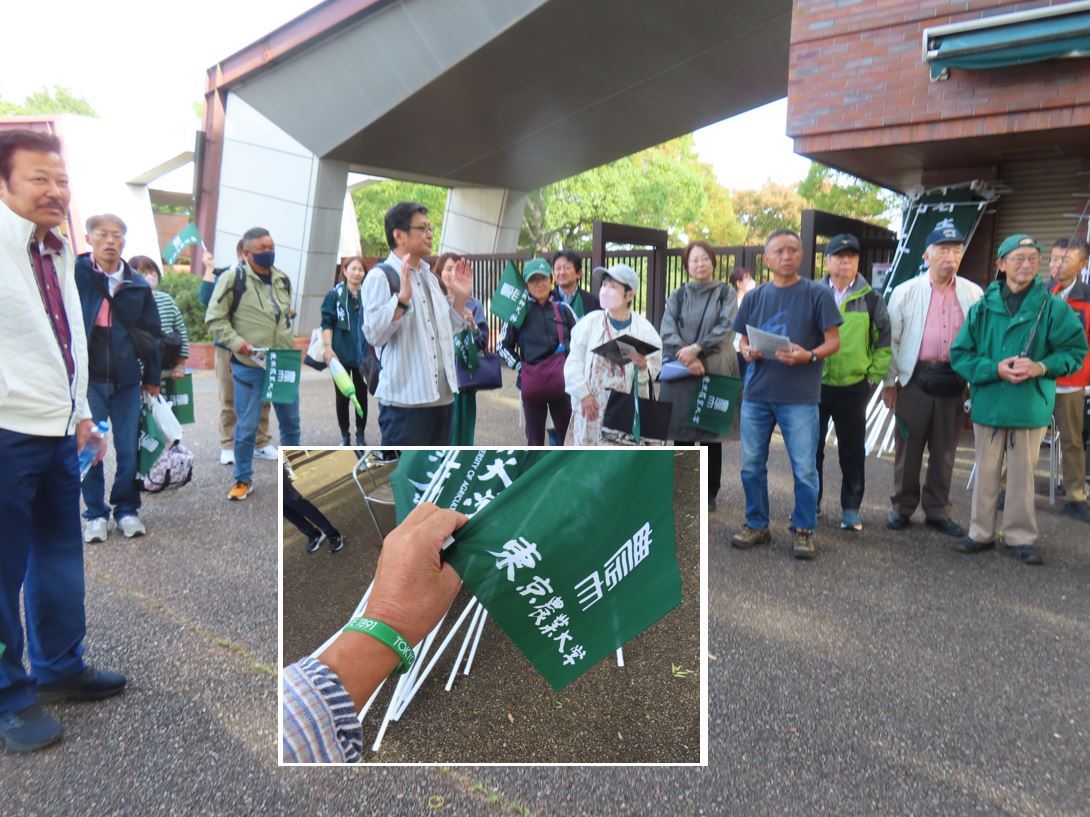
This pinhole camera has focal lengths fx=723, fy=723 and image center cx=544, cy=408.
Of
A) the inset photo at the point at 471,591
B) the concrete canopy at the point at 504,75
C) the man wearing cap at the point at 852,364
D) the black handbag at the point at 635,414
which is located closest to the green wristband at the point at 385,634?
the inset photo at the point at 471,591

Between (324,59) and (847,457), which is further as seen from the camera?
(324,59)

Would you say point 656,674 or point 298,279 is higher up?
point 298,279

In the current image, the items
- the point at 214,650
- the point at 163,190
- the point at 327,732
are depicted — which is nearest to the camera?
the point at 327,732

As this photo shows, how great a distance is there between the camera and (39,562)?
A: 2805 millimetres

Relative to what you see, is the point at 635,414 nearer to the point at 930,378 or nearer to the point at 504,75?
the point at 930,378

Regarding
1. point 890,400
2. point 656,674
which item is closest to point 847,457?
point 890,400

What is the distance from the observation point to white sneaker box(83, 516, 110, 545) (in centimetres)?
466

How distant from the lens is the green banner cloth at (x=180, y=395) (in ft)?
17.5

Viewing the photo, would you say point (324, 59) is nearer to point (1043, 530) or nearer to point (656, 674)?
point (1043, 530)

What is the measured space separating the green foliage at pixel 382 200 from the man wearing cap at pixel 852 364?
2929 cm

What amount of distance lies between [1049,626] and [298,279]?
14.5m

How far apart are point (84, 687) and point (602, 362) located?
302cm

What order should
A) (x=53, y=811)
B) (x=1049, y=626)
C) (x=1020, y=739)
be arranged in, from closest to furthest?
(x=53, y=811) → (x=1020, y=739) → (x=1049, y=626)

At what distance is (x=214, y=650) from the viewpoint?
10.9 feet
